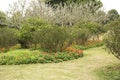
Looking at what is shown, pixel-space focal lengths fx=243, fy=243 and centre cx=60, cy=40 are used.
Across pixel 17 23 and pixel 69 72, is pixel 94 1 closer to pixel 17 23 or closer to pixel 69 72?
pixel 17 23

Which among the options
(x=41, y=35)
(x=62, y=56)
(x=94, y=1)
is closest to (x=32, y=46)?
(x=41, y=35)

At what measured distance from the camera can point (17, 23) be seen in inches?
1018

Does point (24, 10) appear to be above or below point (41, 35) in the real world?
above

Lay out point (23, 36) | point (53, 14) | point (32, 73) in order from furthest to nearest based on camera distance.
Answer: point (53, 14) → point (23, 36) → point (32, 73)

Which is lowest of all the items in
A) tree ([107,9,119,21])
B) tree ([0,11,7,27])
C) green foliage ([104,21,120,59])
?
green foliage ([104,21,120,59])

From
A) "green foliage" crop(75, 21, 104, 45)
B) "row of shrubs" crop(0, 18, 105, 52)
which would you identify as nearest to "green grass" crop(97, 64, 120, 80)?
"row of shrubs" crop(0, 18, 105, 52)

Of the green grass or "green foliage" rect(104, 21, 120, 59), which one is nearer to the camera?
the green grass

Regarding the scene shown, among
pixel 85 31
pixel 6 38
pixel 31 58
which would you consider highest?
pixel 85 31

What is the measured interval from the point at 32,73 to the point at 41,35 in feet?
18.1

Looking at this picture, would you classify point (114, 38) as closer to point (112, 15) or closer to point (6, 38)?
point (6, 38)

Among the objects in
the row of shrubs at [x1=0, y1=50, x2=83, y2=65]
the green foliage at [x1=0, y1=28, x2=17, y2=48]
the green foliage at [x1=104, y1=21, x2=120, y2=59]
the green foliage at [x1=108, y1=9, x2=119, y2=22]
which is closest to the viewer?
the green foliage at [x1=104, y1=21, x2=120, y2=59]

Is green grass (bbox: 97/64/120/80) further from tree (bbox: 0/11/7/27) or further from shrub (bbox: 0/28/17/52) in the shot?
tree (bbox: 0/11/7/27)

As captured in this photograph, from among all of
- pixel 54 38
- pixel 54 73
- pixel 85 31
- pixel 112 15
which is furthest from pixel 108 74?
pixel 112 15

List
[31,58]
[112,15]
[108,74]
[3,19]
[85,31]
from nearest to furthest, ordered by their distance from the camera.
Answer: [108,74]
[31,58]
[85,31]
[3,19]
[112,15]
